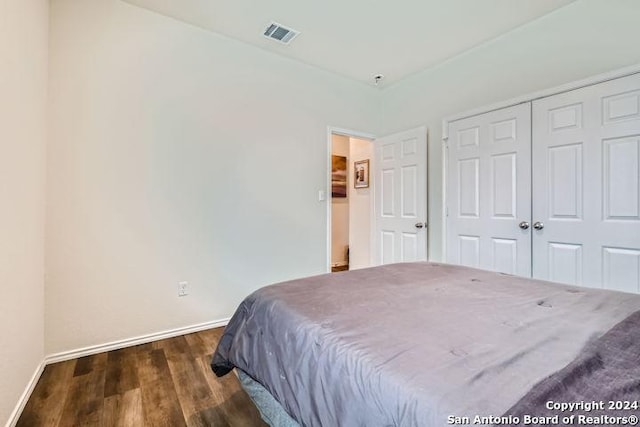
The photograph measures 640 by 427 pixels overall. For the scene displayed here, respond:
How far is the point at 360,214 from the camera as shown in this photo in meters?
4.37

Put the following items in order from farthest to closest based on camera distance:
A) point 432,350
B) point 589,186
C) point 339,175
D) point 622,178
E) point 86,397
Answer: point 339,175, point 589,186, point 622,178, point 86,397, point 432,350

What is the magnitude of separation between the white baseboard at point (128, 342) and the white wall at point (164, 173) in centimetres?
5

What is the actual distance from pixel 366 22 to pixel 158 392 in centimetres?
309

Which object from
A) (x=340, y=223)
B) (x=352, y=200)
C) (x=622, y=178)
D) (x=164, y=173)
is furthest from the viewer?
(x=340, y=223)

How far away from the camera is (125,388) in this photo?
1.74 metres

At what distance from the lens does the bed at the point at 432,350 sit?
610 mm

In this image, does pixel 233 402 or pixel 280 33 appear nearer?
pixel 233 402

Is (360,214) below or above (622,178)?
below

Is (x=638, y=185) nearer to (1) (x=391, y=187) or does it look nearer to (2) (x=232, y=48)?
(1) (x=391, y=187)

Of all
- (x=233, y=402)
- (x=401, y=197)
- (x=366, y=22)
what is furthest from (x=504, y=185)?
(x=233, y=402)

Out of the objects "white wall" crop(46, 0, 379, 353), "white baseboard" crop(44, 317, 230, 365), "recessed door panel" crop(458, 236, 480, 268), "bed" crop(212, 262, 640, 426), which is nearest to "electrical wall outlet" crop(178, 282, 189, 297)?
"white wall" crop(46, 0, 379, 353)

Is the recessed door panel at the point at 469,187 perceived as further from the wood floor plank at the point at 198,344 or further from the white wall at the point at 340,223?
the wood floor plank at the point at 198,344

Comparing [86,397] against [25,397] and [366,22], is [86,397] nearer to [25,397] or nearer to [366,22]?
[25,397]

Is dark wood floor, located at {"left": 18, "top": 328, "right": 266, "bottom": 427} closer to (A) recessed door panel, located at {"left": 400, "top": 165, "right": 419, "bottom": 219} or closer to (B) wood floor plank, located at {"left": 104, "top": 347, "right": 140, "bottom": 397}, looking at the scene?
(B) wood floor plank, located at {"left": 104, "top": 347, "right": 140, "bottom": 397}
